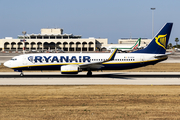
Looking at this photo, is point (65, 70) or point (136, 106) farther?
point (65, 70)

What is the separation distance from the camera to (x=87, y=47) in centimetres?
19312

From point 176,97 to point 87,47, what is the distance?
17258cm

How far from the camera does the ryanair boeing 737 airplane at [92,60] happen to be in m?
38.2

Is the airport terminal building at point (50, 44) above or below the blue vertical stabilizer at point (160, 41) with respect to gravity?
above

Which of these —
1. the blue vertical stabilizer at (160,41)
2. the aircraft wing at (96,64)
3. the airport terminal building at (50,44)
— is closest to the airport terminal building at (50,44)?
the airport terminal building at (50,44)

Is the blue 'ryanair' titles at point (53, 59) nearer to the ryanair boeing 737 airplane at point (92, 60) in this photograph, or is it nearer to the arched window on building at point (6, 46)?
the ryanair boeing 737 airplane at point (92, 60)

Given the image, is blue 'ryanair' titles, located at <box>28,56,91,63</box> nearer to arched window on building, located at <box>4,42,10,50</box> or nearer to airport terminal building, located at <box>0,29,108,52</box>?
airport terminal building, located at <box>0,29,108,52</box>

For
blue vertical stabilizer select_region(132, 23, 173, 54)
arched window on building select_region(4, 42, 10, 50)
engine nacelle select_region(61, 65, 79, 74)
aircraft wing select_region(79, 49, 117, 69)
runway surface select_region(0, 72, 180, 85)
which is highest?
arched window on building select_region(4, 42, 10, 50)

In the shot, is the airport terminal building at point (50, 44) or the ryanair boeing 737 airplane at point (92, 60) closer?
the ryanair boeing 737 airplane at point (92, 60)

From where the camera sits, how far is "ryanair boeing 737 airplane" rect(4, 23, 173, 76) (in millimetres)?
38156

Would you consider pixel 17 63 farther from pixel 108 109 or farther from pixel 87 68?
pixel 108 109

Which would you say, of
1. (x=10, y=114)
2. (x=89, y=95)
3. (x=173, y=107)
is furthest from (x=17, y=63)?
(x=173, y=107)

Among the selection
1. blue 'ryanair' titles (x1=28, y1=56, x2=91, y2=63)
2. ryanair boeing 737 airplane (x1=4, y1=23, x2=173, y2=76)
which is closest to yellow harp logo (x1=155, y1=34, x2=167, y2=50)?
ryanair boeing 737 airplane (x1=4, y1=23, x2=173, y2=76)

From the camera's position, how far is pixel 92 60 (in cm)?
3922
